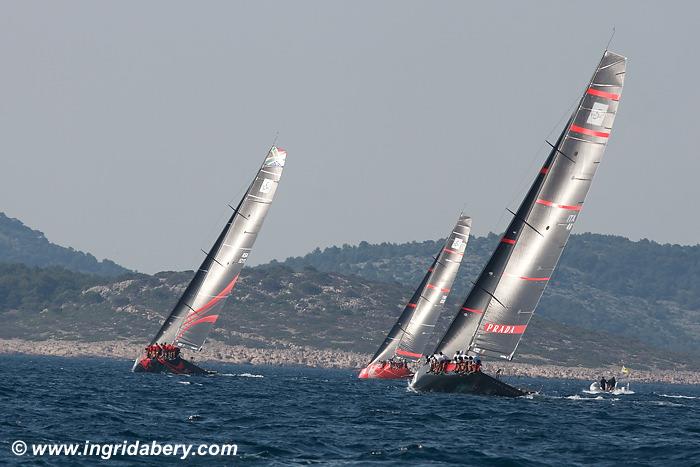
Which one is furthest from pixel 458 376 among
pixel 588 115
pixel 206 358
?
pixel 206 358

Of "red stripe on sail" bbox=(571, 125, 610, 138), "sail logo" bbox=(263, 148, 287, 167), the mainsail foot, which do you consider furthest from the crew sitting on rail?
"red stripe on sail" bbox=(571, 125, 610, 138)

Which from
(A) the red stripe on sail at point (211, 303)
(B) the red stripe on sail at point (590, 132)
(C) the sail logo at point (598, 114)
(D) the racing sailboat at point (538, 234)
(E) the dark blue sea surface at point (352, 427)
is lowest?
(E) the dark blue sea surface at point (352, 427)

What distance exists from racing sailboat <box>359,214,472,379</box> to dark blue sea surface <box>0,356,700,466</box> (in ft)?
87.3

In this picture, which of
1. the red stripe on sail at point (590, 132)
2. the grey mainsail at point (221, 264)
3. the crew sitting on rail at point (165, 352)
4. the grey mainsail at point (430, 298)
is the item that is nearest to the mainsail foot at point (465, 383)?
the red stripe on sail at point (590, 132)

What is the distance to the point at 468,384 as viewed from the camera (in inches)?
2311

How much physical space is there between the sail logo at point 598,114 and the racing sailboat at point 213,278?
28.8 metres

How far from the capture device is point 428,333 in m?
91.4

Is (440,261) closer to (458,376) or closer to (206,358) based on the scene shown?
(458,376)

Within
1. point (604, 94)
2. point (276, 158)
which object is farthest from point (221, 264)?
point (604, 94)

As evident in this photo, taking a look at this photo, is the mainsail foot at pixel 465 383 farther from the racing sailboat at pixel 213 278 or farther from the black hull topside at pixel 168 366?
the black hull topside at pixel 168 366

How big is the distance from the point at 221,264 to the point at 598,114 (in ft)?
103

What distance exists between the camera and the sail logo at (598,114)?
184 ft

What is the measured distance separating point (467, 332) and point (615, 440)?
17867 mm

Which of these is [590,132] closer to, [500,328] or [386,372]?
[500,328]
